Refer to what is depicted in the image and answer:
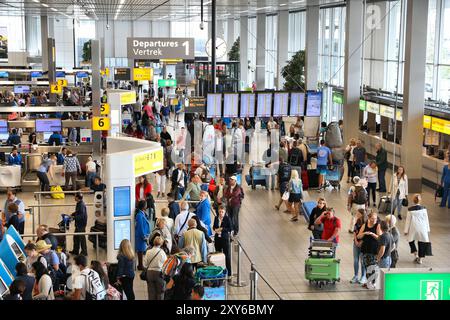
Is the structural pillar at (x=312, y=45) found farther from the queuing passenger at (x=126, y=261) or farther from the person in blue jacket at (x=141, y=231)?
the queuing passenger at (x=126, y=261)

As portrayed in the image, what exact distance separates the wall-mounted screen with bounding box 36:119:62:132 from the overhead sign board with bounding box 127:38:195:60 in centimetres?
562

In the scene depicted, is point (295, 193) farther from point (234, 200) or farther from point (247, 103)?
point (247, 103)

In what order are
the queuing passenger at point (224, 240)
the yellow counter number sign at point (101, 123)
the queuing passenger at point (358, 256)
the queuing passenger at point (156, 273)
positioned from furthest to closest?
the yellow counter number sign at point (101, 123) → the queuing passenger at point (224, 240) → the queuing passenger at point (358, 256) → the queuing passenger at point (156, 273)

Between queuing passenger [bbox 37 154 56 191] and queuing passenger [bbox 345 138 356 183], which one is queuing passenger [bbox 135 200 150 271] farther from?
queuing passenger [bbox 345 138 356 183]

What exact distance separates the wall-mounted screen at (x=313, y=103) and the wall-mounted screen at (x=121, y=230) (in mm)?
10982

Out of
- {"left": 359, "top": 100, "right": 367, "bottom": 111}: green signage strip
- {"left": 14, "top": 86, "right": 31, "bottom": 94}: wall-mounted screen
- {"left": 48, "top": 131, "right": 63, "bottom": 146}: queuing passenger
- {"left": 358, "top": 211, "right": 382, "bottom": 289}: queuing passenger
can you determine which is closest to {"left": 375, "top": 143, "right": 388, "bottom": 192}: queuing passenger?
{"left": 359, "top": 100, "right": 367, "bottom": 111}: green signage strip

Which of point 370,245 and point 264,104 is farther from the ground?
point 264,104

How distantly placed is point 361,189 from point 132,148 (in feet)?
16.5

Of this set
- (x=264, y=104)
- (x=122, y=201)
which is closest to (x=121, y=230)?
(x=122, y=201)

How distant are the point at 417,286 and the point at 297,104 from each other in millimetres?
17508

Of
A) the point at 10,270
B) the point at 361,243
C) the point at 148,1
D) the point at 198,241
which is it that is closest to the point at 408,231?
the point at 361,243

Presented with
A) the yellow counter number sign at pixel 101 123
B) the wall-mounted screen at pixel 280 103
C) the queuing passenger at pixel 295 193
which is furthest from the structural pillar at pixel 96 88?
the queuing passenger at pixel 295 193

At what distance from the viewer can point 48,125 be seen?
90.6ft

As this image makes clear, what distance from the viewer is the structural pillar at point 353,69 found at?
93.4 ft
